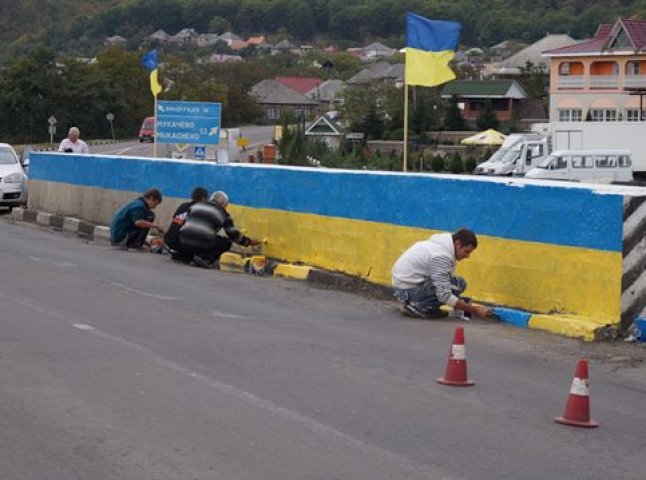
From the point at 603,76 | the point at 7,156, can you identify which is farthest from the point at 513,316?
the point at 603,76

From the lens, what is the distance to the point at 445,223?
14.4m

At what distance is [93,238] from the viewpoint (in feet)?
73.8

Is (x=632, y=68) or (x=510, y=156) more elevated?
(x=632, y=68)

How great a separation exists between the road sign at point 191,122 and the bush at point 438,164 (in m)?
35.4

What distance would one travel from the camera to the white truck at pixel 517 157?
177 feet

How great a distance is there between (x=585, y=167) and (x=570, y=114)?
1513 inches

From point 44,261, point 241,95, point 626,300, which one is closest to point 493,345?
point 626,300

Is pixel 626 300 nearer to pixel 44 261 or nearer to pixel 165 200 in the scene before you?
pixel 44 261

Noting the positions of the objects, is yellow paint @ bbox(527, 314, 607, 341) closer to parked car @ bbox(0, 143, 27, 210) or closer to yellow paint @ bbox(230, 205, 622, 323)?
yellow paint @ bbox(230, 205, 622, 323)

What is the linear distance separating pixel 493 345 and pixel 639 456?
4031mm

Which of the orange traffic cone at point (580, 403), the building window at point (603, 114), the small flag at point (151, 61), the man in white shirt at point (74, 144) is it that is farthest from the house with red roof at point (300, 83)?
Answer: the orange traffic cone at point (580, 403)

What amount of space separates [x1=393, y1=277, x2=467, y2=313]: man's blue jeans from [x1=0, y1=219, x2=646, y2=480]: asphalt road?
9.4 inches

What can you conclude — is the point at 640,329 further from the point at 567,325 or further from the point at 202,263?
the point at 202,263

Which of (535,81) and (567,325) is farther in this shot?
(535,81)
